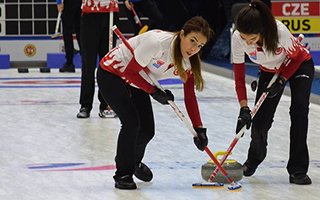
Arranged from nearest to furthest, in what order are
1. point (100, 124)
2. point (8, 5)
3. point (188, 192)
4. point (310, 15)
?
point (188, 192) → point (100, 124) → point (310, 15) → point (8, 5)

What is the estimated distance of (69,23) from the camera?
37.0 ft

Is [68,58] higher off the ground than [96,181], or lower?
lower

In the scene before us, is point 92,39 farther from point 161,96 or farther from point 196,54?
point 196,54

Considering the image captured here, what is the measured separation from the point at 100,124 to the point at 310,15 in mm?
3391

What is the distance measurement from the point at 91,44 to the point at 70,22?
3505 mm

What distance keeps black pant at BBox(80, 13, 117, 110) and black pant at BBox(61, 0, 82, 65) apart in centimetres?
285

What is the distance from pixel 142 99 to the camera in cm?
512

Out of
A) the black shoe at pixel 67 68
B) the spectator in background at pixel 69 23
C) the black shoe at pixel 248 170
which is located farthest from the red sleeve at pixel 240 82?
the black shoe at pixel 67 68

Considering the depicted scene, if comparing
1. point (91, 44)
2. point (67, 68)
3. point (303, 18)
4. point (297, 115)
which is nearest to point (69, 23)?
point (67, 68)

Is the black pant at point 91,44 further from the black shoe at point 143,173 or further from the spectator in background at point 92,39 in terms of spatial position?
the black shoe at point 143,173

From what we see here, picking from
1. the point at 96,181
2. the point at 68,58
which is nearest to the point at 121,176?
the point at 96,181

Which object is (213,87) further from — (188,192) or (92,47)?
(188,192)

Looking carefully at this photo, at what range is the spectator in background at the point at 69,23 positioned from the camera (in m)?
10.8

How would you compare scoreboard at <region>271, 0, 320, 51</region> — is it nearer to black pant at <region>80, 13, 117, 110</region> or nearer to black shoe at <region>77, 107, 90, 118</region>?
black pant at <region>80, 13, 117, 110</region>
